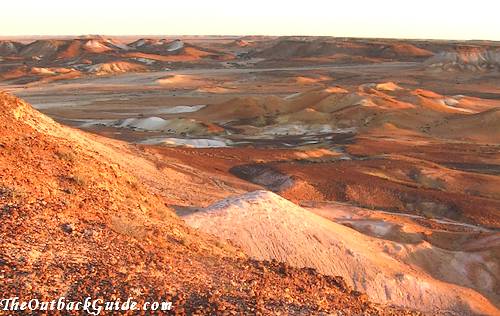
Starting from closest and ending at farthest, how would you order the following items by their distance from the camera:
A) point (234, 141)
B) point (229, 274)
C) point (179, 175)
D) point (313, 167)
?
point (229, 274) < point (179, 175) < point (313, 167) < point (234, 141)

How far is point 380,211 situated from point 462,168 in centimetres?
1224

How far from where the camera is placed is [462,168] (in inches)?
1463

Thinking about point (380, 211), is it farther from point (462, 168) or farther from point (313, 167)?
point (462, 168)

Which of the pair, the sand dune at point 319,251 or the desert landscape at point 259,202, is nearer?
the desert landscape at point 259,202

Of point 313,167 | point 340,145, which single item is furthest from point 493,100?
point 313,167

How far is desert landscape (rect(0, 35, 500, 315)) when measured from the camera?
891 cm

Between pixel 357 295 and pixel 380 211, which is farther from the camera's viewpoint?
pixel 380 211

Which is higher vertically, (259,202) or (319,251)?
(259,202)

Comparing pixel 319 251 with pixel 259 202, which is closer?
pixel 319 251

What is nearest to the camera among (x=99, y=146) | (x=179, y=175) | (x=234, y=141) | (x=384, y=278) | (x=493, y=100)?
(x=384, y=278)

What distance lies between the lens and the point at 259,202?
60.1 ft

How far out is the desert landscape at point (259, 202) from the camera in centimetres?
891

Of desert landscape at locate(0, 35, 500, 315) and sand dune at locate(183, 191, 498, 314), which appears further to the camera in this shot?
sand dune at locate(183, 191, 498, 314)

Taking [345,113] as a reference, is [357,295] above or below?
above
